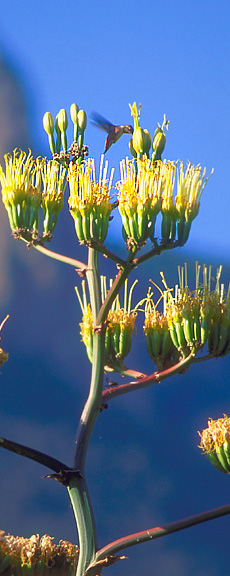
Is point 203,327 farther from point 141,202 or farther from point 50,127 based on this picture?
point 50,127

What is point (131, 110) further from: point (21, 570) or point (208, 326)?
point (21, 570)

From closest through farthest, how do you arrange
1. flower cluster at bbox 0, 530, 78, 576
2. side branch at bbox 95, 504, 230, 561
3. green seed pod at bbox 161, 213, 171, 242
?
flower cluster at bbox 0, 530, 78, 576 → side branch at bbox 95, 504, 230, 561 → green seed pod at bbox 161, 213, 171, 242

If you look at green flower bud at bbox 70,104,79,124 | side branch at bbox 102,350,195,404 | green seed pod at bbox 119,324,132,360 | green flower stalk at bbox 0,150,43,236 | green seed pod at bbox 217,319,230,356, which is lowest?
side branch at bbox 102,350,195,404

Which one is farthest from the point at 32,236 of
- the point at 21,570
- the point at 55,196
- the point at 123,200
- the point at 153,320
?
the point at 21,570

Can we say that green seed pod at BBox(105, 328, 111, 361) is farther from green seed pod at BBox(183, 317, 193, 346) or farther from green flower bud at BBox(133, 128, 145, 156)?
green flower bud at BBox(133, 128, 145, 156)

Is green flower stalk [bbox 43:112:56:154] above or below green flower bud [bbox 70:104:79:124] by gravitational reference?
below

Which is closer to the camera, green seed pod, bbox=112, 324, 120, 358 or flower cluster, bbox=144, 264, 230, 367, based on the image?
flower cluster, bbox=144, 264, 230, 367

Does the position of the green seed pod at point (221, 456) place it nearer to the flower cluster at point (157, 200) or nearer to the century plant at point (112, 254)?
the century plant at point (112, 254)

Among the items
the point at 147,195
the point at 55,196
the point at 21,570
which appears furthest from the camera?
the point at 55,196

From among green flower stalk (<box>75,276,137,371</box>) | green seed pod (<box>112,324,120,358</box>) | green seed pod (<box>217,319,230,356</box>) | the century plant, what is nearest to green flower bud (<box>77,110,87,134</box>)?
the century plant

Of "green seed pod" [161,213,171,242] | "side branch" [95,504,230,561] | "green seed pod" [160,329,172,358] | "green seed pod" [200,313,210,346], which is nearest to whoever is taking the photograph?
"side branch" [95,504,230,561]
